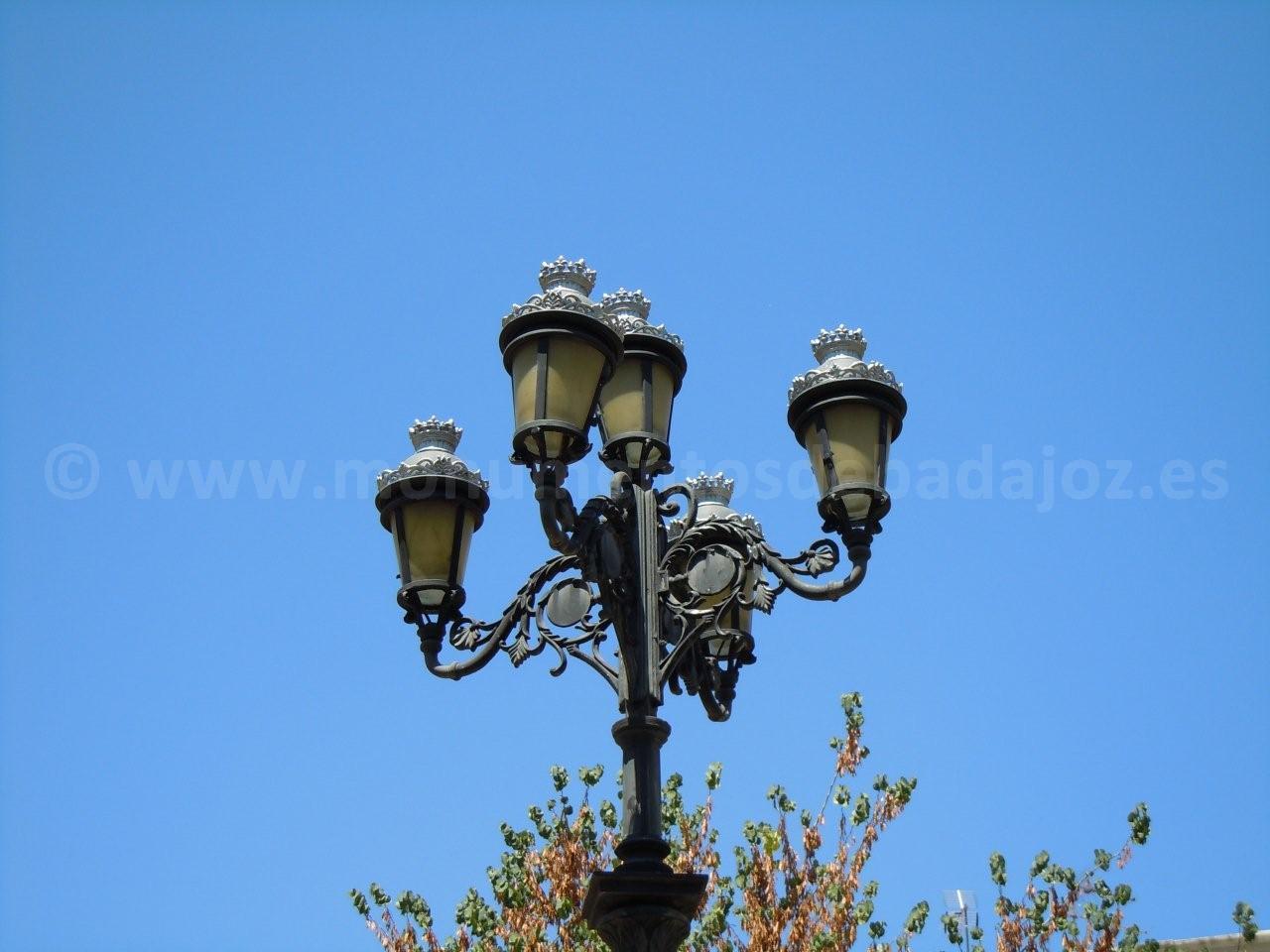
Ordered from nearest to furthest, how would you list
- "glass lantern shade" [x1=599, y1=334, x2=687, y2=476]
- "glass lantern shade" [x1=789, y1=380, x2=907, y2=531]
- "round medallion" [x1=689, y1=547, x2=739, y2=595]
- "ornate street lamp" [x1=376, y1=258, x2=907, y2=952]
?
"ornate street lamp" [x1=376, y1=258, x2=907, y2=952], "glass lantern shade" [x1=789, y1=380, x2=907, y2=531], "glass lantern shade" [x1=599, y1=334, x2=687, y2=476], "round medallion" [x1=689, y1=547, x2=739, y2=595]

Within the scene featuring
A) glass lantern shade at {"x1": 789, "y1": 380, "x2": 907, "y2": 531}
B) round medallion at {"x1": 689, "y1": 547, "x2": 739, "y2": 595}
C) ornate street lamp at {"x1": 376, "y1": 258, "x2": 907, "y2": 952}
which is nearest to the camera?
ornate street lamp at {"x1": 376, "y1": 258, "x2": 907, "y2": 952}

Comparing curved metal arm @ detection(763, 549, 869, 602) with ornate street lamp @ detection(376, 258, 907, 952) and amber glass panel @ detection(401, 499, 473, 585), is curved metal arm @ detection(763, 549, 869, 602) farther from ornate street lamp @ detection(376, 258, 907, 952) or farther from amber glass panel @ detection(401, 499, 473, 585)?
amber glass panel @ detection(401, 499, 473, 585)

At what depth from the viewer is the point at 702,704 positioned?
22.1ft

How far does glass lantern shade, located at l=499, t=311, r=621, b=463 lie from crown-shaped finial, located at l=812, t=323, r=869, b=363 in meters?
1.25

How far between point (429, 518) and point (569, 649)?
33.3 inches

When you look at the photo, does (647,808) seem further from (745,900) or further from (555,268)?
(745,900)

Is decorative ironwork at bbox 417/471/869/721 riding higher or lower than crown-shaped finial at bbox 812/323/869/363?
lower

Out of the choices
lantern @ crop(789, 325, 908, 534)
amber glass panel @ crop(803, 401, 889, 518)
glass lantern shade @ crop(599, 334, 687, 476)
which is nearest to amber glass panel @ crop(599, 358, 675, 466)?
glass lantern shade @ crop(599, 334, 687, 476)

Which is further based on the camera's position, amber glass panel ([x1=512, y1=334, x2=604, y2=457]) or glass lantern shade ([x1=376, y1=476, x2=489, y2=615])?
glass lantern shade ([x1=376, y1=476, x2=489, y2=615])

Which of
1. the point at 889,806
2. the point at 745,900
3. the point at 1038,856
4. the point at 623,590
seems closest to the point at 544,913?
the point at 745,900

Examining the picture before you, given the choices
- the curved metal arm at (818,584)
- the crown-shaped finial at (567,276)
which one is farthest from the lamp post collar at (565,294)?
the curved metal arm at (818,584)

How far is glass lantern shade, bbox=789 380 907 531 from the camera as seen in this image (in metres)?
6.22

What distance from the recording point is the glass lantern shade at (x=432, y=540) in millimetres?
6438

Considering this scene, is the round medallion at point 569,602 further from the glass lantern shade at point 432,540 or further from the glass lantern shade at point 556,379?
the glass lantern shade at point 556,379
